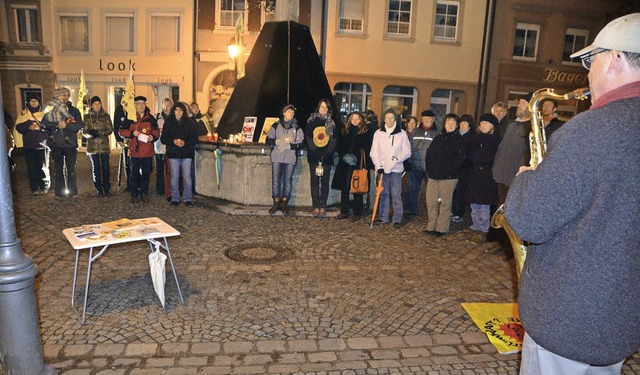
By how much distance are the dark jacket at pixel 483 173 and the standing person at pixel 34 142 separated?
868 centimetres

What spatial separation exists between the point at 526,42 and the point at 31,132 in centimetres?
2000

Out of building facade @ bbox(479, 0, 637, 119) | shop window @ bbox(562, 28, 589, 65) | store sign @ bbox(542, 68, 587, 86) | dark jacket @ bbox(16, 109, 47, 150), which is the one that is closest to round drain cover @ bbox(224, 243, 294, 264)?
dark jacket @ bbox(16, 109, 47, 150)

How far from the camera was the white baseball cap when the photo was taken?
1.61 metres

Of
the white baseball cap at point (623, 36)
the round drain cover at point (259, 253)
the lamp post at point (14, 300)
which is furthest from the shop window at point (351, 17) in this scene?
the white baseball cap at point (623, 36)

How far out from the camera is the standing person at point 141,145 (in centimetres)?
910

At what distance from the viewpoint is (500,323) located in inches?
175

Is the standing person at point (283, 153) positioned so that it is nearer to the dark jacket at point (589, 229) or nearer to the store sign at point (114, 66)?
the dark jacket at point (589, 229)

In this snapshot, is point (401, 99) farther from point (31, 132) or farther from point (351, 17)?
point (31, 132)

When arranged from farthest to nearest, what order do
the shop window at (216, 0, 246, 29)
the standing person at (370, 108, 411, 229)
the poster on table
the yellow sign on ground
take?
the shop window at (216, 0, 246, 29)
the poster on table
the standing person at (370, 108, 411, 229)
the yellow sign on ground

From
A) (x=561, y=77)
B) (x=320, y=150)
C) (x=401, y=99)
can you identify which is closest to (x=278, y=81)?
(x=320, y=150)

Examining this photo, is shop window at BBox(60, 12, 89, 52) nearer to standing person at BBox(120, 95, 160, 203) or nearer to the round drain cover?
standing person at BBox(120, 95, 160, 203)

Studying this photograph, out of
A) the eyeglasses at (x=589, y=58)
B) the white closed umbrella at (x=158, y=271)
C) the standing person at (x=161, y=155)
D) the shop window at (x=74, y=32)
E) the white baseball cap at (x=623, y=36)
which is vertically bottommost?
the white closed umbrella at (x=158, y=271)

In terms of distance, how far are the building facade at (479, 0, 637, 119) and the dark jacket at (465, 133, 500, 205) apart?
14.2 meters

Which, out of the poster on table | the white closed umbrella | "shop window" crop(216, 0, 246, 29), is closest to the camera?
the white closed umbrella
